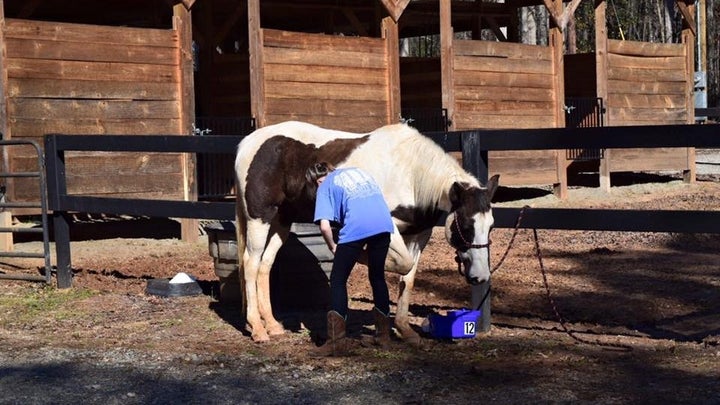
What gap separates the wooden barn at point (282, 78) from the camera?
11.8 meters

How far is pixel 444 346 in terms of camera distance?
20.8 ft

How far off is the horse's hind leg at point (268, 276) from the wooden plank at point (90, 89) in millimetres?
5426

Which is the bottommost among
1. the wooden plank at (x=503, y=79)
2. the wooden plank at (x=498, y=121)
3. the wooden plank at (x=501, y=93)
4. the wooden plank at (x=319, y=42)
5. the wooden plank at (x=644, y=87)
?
the wooden plank at (x=498, y=121)

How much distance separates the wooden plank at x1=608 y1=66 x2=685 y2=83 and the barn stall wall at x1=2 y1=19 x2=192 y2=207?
9.16 metres

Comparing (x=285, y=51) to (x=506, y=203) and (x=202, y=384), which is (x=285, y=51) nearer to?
(x=506, y=203)

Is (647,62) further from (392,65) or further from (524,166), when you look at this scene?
(392,65)

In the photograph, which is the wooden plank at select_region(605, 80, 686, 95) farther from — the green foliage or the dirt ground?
the green foliage

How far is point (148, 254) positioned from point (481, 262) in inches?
249

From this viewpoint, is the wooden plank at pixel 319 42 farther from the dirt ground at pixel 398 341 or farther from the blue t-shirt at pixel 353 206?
the blue t-shirt at pixel 353 206

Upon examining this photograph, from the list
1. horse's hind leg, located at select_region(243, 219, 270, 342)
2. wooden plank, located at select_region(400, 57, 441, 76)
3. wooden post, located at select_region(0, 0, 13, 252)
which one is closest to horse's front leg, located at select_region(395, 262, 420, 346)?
horse's hind leg, located at select_region(243, 219, 270, 342)

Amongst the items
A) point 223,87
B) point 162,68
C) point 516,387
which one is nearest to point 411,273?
point 516,387

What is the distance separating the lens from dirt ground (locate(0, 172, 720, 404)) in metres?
5.21

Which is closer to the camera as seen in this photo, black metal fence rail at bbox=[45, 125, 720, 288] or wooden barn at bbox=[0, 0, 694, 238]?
black metal fence rail at bbox=[45, 125, 720, 288]

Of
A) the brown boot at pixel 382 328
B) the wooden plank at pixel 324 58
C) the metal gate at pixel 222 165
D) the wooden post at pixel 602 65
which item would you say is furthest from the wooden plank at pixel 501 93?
the brown boot at pixel 382 328
